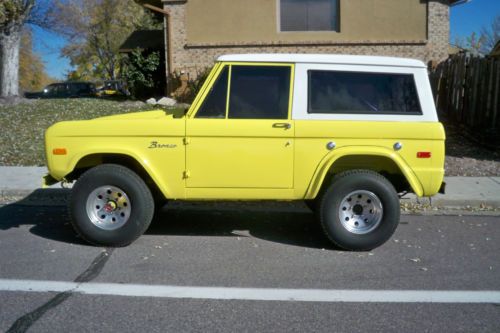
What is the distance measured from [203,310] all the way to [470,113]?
419 inches

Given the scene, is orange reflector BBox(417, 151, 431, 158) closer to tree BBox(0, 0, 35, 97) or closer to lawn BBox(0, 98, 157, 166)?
lawn BBox(0, 98, 157, 166)

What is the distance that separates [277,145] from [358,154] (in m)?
0.87

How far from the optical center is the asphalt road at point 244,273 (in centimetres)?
397

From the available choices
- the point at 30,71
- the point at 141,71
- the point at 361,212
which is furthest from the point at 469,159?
the point at 30,71

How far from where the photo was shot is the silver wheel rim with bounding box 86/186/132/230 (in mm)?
5711

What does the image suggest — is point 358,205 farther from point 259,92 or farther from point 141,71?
point 141,71

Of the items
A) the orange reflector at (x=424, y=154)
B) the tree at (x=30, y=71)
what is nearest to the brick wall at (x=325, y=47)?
the orange reflector at (x=424, y=154)

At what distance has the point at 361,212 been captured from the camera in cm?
576

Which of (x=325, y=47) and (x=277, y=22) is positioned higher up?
(x=277, y=22)

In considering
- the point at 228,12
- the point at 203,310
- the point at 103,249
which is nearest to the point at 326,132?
the point at 203,310

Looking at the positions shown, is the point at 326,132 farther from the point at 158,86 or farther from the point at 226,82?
the point at 158,86

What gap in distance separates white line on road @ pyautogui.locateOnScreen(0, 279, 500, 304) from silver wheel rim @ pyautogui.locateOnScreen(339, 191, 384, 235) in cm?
121

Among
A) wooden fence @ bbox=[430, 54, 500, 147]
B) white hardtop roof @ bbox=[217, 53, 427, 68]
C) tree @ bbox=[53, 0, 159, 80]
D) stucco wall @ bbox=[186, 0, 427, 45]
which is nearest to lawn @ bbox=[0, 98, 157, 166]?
stucco wall @ bbox=[186, 0, 427, 45]

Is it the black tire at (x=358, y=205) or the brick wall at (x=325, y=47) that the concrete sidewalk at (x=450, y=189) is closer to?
the black tire at (x=358, y=205)
